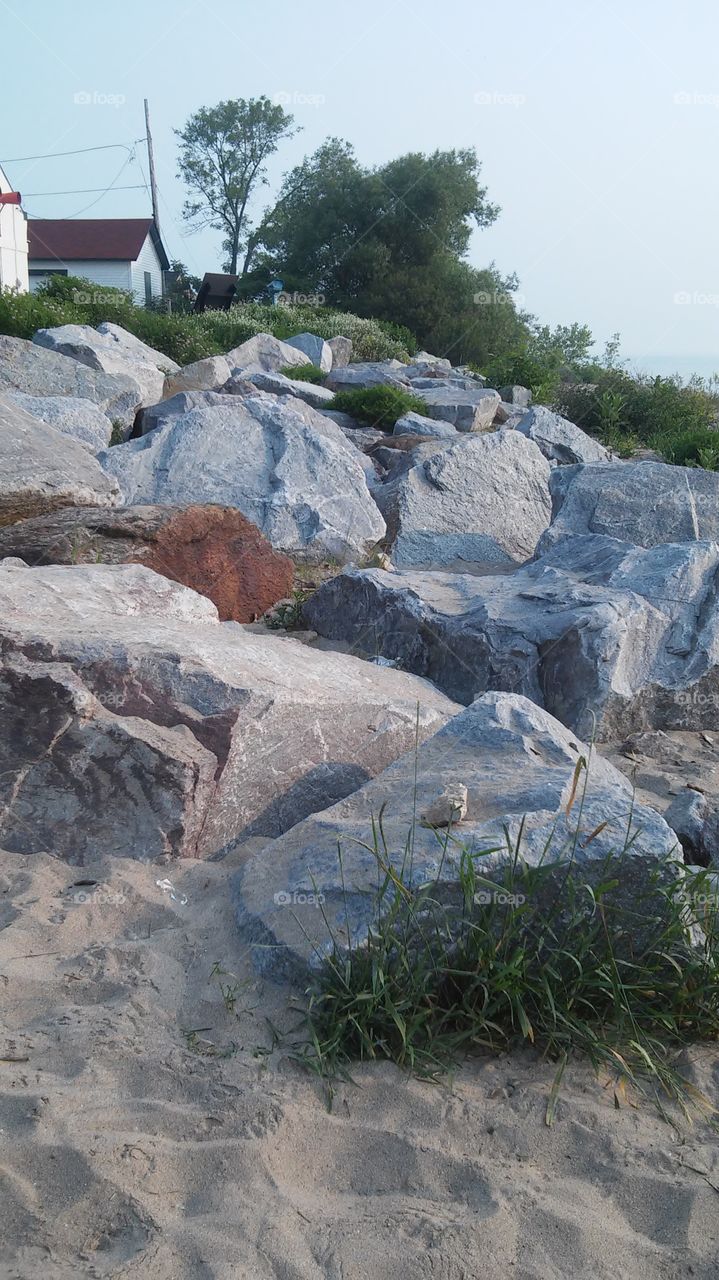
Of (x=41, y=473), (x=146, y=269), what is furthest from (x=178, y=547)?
(x=146, y=269)

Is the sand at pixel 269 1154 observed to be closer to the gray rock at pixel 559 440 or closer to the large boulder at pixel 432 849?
the large boulder at pixel 432 849

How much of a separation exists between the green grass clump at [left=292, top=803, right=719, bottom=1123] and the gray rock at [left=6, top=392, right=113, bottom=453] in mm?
5887

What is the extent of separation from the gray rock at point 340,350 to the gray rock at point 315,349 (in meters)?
0.64

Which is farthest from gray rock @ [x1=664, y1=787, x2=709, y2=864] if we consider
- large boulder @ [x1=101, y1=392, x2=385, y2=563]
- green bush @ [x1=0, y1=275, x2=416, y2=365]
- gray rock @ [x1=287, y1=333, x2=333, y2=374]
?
gray rock @ [x1=287, y1=333, x2=333, y2=374]

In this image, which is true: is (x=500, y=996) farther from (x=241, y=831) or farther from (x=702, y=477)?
(x=702, y=477)

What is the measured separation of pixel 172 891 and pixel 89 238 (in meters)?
42.4

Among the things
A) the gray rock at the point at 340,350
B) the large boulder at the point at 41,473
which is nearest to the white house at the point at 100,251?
the gray rock at the point at 340,350

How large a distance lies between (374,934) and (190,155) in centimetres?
5446

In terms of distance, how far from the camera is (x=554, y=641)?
13.6ft

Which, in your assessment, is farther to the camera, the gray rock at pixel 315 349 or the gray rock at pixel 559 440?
the gray rock at pixel 315 349

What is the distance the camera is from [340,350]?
18.9 metres

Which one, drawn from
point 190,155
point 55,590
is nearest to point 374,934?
point 55,590

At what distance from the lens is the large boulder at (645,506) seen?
243 inches

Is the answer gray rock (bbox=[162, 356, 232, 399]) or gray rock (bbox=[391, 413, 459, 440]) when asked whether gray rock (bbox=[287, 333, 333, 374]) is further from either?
gray rock (bbox=[391, 413, 459, 440])
